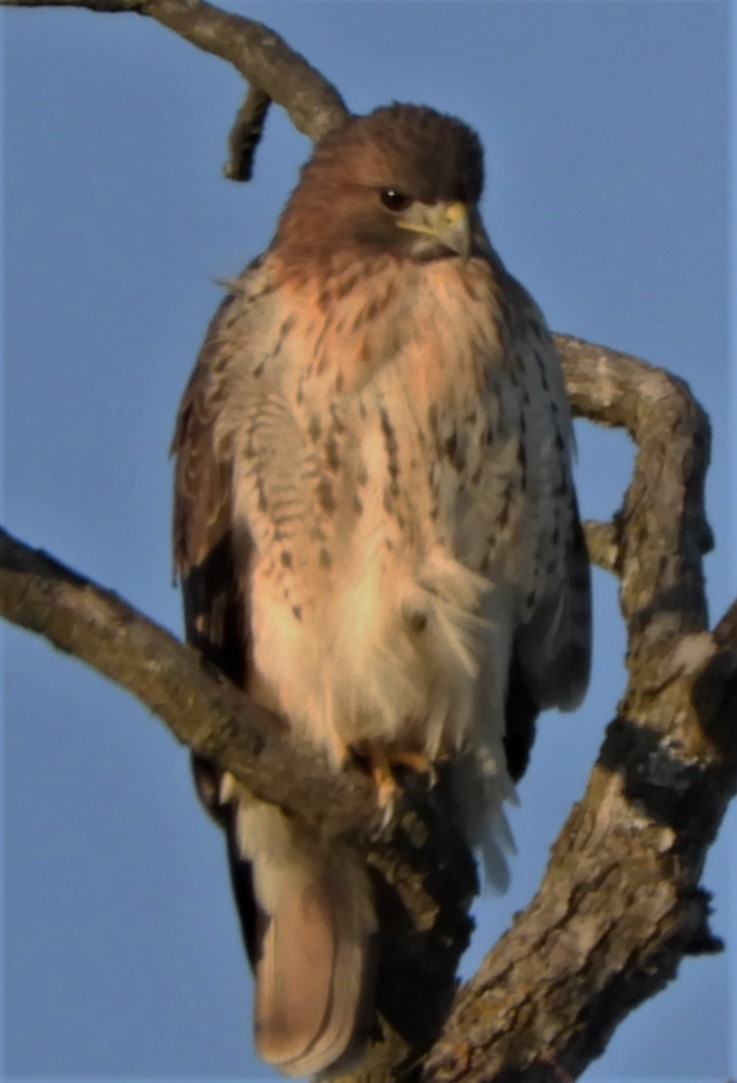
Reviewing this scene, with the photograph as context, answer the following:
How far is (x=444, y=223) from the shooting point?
4641mm

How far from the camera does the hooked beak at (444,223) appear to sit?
15.0ft

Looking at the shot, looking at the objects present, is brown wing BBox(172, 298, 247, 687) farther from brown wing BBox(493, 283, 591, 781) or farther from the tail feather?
brown wing BBox(493, 283, 591, 781)

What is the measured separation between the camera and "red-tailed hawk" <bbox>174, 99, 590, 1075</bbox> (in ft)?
14.6

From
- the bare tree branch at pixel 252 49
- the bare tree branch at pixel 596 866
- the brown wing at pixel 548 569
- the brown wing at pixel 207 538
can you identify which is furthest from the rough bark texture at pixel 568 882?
the bare tree branch at pixel 252 49

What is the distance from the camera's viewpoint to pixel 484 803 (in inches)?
194

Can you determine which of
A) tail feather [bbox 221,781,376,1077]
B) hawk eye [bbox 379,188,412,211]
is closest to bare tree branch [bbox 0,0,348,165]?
hawk eye [bbox 379,188,412,211]

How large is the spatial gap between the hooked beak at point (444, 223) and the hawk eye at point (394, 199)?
2 centimetres

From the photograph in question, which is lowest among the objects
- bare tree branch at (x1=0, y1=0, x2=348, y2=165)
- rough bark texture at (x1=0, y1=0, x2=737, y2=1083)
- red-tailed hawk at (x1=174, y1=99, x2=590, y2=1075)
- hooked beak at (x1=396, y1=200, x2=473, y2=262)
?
rough bark texture at (x1=0, y1=0, x2=737, y2=1083)

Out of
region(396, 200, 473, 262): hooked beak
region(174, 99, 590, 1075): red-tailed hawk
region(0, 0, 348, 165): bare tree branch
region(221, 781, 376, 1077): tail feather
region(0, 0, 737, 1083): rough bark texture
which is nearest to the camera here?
region(0, 0, 737, 1083): rough bark texture

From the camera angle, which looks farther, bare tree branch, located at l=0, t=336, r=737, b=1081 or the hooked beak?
the hooked beak

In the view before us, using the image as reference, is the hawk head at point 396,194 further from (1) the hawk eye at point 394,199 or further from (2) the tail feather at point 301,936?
(2) the tail feather at point 301,936

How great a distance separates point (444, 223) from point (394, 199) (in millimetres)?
172

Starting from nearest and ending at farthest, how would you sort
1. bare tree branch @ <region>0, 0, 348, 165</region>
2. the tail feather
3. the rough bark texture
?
1. the rough bark texture
2. the tail feather
3. bare tree branch @ <region>0, 0, 348, 165</region>

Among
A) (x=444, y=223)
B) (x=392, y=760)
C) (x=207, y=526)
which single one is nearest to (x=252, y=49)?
(x=444, y=223)
